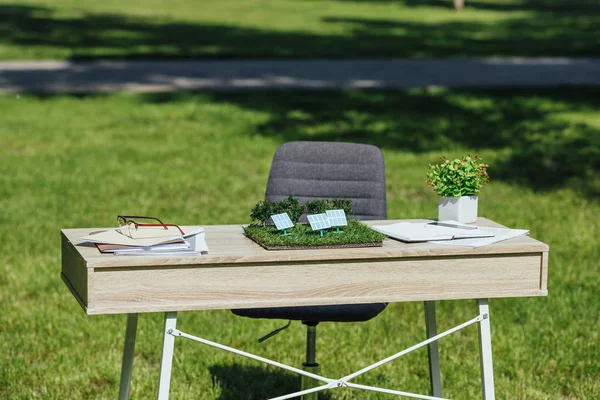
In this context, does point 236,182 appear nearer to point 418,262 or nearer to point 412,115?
point 412,115

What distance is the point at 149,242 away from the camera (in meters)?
3.21

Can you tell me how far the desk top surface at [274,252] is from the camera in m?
3.10

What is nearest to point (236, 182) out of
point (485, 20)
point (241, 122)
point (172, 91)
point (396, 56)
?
point (241, 122)

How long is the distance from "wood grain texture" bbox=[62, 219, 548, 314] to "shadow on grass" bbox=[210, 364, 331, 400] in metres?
1.33

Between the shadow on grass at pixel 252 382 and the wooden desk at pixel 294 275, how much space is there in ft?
4.36

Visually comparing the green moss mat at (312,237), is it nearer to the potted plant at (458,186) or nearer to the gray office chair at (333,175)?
the potted plant at (458,186)

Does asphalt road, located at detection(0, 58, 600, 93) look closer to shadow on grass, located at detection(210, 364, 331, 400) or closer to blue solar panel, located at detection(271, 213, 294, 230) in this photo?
shadow on grass, located at detection(210, 364, 331, 400)

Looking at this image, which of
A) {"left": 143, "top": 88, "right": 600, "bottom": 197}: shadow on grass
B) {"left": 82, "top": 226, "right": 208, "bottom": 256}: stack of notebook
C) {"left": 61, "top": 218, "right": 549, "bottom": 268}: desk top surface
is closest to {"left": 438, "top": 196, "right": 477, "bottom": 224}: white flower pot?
{"left": 61, "top": 218, "right": 549, "bottom": 268}: desk top surface

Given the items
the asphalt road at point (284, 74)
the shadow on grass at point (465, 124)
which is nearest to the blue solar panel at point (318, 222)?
the shadow on grass at point (465, 124)

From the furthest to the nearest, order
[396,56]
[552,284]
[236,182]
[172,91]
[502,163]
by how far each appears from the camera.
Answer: [396,56], [172,91], [502,163], [236,182], [552,284]

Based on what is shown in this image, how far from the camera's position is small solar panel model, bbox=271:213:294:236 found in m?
3.38

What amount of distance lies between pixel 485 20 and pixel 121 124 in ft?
52.4

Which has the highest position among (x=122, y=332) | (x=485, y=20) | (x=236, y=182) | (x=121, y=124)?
(x=485, y=20)

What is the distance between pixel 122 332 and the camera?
5.32 meters
